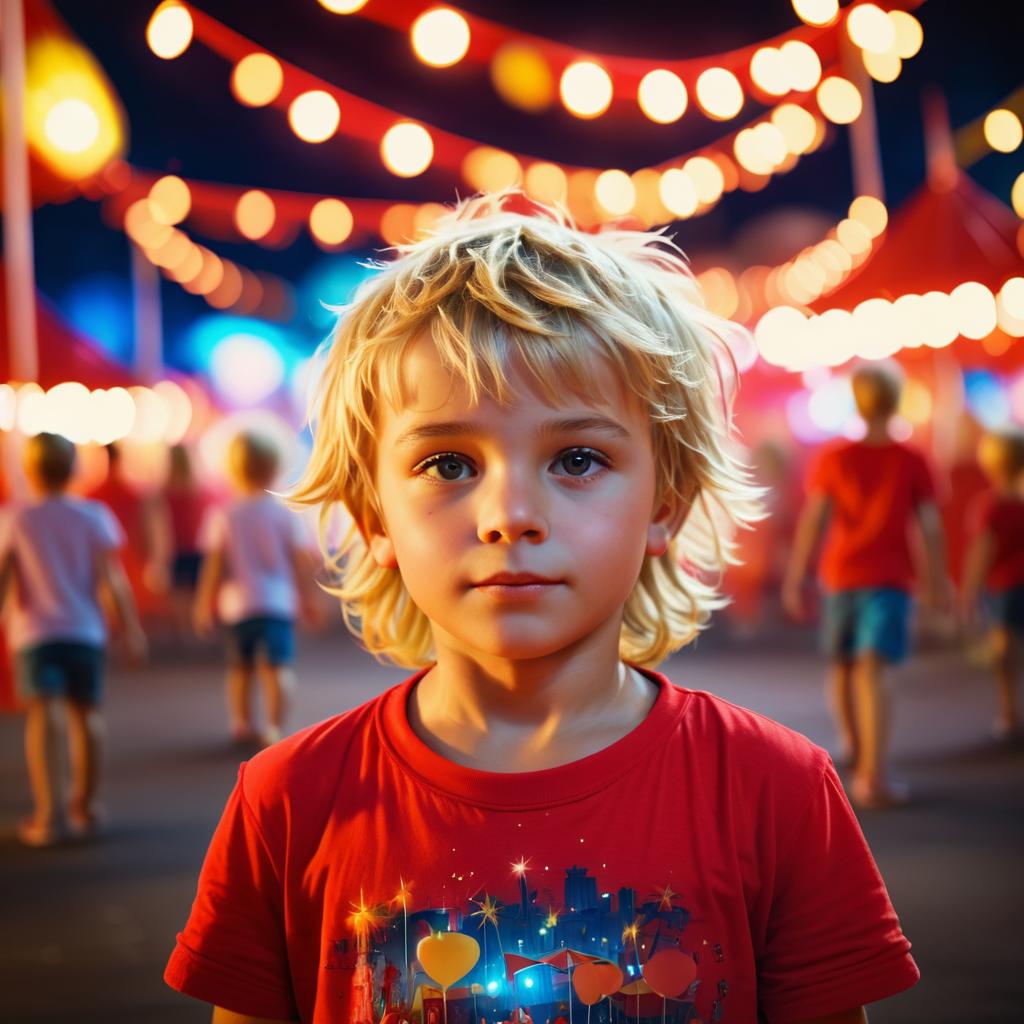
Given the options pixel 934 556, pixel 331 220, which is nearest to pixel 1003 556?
pixel 934 556

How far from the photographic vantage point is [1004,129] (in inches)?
163

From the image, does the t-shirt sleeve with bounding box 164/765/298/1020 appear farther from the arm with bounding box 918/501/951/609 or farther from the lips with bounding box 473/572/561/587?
the arm with bounding box 918/501/951/609

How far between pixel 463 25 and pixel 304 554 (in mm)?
1880

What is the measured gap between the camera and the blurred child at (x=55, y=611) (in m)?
3.21

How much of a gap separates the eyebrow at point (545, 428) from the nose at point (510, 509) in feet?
0.12

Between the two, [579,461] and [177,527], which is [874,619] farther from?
[177,527]

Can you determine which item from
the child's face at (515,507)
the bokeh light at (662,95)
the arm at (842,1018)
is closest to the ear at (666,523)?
the child's face at (515,507)

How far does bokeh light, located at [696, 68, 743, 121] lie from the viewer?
4383 millimetres

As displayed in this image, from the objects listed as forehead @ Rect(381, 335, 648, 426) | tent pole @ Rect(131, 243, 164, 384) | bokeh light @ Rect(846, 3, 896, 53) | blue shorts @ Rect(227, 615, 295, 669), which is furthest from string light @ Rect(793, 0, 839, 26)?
tent pole @ Rect(131, 243, 164, 384)

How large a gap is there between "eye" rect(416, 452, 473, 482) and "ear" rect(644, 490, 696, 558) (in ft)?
0.66

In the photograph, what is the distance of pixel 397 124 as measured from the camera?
5.51m

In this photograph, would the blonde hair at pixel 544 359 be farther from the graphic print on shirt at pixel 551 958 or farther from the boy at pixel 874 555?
the boy at pixel 874 555

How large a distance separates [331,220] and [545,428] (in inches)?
314

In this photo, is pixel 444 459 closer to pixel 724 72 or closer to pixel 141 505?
pixel 724 72
